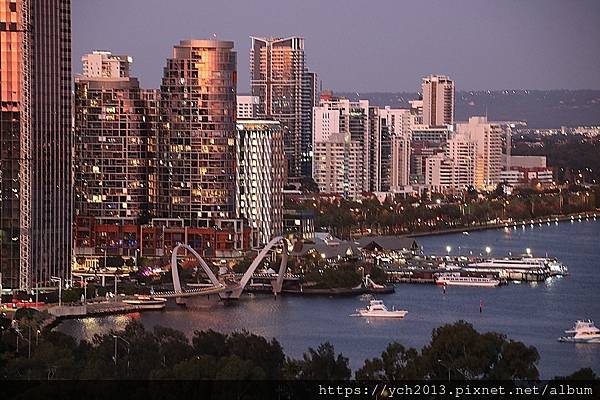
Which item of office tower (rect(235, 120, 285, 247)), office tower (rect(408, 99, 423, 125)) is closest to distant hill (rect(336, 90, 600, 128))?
office tower (rect(408, 99, 423, 125))

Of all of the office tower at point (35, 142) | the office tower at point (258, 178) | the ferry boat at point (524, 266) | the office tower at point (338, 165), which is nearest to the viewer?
the office tower at point (35, 142)

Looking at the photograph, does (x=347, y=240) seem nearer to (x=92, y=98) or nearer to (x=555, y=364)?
(x=92, y=98)

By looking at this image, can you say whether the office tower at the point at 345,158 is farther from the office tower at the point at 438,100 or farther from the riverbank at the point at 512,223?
the office tower at the point at 438,100

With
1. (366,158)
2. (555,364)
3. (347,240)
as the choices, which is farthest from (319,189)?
(555,364)

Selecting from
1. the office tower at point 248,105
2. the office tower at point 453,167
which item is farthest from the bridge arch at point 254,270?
the office tower at point 453,167

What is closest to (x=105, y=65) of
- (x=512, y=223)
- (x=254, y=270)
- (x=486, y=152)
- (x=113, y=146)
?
(x=113, y=146)
